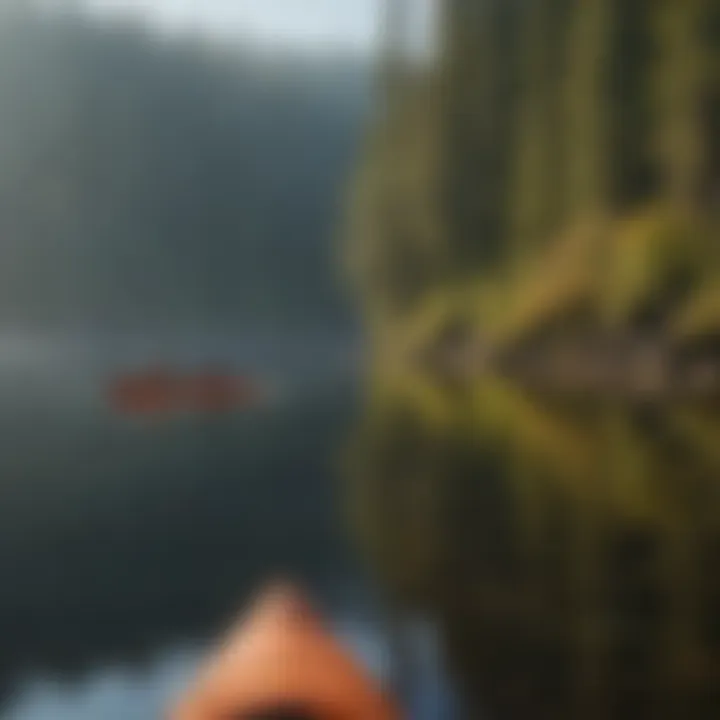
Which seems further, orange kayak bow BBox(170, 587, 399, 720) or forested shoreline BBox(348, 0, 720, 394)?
forested shoreline BBox(348, 0, 720, 394)

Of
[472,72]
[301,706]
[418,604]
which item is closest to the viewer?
[301,706]

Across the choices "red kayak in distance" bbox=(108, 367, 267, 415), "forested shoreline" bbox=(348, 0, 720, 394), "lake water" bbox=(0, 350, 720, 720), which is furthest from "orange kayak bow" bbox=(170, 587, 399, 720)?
"forested shoreline" bbox=(348, 0, 720, 394)

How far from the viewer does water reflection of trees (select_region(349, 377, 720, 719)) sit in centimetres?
162

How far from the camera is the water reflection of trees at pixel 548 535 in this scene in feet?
5.32

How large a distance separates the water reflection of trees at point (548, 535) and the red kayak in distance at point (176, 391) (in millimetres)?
171

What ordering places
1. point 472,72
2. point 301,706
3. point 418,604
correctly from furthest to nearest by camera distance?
point 472,72 → point 418,604 → point 301,706

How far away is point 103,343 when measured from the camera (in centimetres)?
175

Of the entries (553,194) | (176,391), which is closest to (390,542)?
(176,391)

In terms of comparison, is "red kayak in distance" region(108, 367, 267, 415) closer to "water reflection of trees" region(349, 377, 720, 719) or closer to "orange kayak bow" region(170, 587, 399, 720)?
"water reflection of trees" region(349, 377, 720, 719)

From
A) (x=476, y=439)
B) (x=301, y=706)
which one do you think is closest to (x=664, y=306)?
(x=476, y=439)

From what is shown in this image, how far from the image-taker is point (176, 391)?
175 cm

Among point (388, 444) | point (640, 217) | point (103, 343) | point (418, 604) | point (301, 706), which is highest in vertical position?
point (640, 217)

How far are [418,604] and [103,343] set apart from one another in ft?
1.77

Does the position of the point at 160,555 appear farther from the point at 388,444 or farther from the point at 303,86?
the point at 303,86
